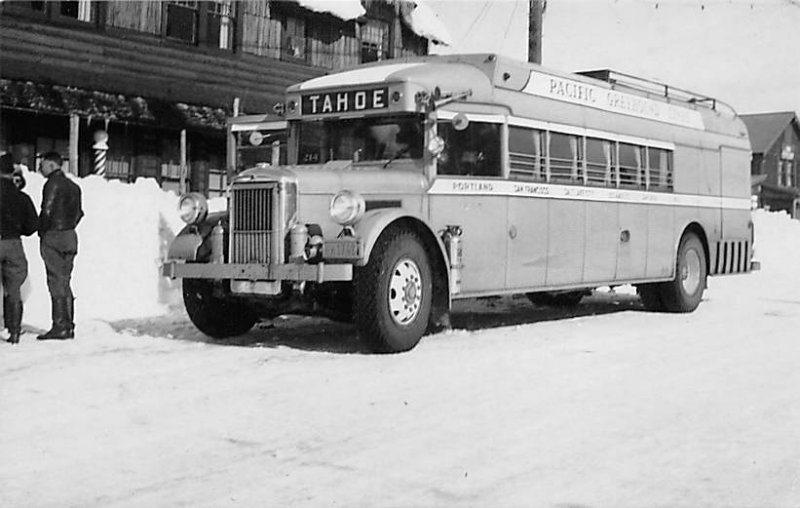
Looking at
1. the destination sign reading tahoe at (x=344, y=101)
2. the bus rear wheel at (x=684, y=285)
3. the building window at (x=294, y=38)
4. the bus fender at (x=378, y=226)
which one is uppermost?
the building window at (x=294, y=38)

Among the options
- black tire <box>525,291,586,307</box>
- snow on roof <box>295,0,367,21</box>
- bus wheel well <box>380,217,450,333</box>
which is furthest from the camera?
snow on roof <box>295,0,367,21</box>

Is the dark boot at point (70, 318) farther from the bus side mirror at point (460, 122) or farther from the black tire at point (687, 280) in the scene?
the black tire at point (687, 280)

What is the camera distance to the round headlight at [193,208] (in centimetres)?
964

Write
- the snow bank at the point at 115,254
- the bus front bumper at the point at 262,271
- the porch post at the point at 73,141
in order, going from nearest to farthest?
the bus front bumper at the point at 262,271 → the snow bank at the point at 115,254 → the porch post at the point at 73,141

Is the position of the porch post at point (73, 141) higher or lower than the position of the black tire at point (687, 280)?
higher

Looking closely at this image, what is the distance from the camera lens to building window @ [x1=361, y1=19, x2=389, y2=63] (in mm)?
27375

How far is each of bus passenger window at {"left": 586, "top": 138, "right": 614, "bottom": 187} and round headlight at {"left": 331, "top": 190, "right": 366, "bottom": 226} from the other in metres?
4.22

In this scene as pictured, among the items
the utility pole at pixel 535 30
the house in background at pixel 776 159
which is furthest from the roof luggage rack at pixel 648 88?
the house in background at pixel 776 159

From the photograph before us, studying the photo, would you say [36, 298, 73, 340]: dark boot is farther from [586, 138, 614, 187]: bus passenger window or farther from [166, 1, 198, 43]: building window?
[166, 1, 198, 43]: building window

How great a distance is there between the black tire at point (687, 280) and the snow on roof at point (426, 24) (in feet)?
52.1

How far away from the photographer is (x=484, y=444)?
5395 millimetres

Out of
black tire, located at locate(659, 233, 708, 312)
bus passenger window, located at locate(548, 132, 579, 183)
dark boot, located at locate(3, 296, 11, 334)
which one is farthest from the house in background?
dark boot, located at locate(3, 296, 11, 334)

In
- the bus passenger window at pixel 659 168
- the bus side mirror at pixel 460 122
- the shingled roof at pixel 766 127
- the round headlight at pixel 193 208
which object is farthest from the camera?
the shingled roof at pixel 766 127

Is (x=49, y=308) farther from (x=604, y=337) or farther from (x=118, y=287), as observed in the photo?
(x=604, y=337)
